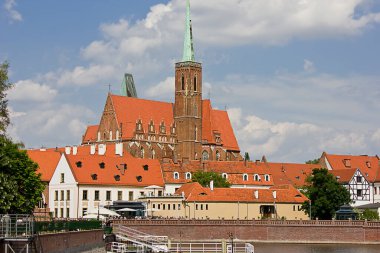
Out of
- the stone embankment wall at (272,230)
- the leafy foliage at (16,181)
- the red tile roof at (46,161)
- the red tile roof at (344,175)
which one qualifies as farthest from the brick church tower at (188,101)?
the leafy foliage at (16,181)

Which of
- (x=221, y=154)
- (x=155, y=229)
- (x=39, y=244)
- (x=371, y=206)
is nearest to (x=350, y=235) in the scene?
(x=155, y=229)

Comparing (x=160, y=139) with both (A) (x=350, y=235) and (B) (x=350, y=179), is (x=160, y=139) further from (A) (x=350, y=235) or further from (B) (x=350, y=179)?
(A) (x=350, y=235)

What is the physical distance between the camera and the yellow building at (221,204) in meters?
109

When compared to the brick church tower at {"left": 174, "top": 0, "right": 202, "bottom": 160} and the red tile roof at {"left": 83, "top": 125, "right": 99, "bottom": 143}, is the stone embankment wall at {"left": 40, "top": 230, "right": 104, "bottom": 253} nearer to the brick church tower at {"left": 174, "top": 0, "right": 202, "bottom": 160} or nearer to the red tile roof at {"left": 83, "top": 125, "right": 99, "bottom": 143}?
the brick church tower at {"left": 174, "top": 0, "right": 202, "bottom": 160}

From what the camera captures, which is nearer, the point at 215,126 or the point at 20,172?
the point at 20,172

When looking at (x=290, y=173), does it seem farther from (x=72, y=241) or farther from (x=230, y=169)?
(x=72, y=241)

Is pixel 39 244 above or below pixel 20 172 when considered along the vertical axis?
below

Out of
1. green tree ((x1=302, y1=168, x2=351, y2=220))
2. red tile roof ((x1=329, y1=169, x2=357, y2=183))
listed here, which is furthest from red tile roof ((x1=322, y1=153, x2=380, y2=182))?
green tree ((x1=302, y1=168, x2=351, y2=220))

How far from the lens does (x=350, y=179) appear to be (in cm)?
13512

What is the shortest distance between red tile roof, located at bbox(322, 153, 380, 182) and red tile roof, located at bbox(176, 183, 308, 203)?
33491mm

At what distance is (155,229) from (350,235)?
21.8 metres

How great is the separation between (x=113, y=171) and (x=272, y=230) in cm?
2646

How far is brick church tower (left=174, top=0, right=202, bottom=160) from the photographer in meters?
155

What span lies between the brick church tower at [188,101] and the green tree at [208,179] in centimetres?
3087
